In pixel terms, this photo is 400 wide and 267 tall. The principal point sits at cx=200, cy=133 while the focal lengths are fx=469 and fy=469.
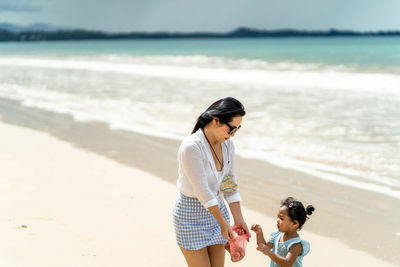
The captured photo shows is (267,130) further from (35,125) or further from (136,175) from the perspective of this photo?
(35,125)

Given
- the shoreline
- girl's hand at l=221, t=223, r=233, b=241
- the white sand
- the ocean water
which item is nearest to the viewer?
girl's hand at l=221, t=223, r=233, b=241

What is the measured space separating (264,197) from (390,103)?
9081mm

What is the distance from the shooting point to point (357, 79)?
70.3 feet

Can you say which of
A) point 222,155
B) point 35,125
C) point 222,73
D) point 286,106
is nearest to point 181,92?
point 286,106

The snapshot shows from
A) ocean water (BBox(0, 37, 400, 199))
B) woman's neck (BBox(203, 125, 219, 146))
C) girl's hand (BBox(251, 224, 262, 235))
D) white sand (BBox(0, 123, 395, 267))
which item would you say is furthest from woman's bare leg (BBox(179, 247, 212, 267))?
ocean water (BBox(0, 37, 400, 199))

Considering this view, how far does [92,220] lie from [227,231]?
2771 mm

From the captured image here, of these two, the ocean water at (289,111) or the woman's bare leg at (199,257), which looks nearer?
the woman's bare leg at (199,257)

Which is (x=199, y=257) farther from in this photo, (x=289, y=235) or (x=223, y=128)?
(x=223, y=128)

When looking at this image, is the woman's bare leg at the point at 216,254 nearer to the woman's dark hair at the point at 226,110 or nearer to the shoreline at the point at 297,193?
the woman's dark hair at the point at 226,110

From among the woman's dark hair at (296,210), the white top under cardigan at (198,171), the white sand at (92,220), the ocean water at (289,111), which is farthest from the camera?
the ocean water at (289,111)

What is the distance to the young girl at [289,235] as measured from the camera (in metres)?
2.94

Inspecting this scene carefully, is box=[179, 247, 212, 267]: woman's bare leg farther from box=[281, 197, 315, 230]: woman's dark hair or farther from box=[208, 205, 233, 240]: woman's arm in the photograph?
box=[281, 197, 315, 230]: woman's dark hair

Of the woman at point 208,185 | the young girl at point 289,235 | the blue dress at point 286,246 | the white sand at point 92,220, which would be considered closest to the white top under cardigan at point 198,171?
the woman at point 208,185

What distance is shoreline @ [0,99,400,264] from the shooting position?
16.3 ft
